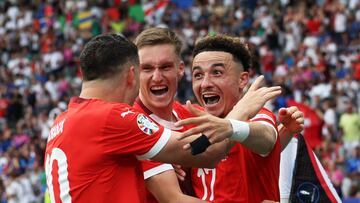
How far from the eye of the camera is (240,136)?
5477mm

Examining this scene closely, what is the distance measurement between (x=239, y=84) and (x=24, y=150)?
15117 mm

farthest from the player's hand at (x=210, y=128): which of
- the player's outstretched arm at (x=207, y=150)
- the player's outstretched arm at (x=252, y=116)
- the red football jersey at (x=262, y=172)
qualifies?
the red football jersey at (x=262, y=172)

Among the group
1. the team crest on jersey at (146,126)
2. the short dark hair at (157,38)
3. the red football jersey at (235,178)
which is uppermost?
the short dark hair at (157,38)

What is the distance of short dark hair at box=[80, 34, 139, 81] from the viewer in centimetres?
552

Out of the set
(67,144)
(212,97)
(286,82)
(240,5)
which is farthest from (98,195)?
(240,5)

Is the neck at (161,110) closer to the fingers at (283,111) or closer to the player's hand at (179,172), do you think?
the player's hand at (179,172)

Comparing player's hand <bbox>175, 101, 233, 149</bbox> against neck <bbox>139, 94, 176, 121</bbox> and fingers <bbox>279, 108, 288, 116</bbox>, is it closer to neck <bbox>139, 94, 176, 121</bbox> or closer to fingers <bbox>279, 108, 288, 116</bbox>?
fingers <bbox>279, 108, 288, 116</bbox>

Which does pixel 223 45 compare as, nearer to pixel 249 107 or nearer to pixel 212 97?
pixel 212 97

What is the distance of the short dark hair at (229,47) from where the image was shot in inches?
251

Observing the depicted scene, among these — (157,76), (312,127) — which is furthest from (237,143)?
(312,127)

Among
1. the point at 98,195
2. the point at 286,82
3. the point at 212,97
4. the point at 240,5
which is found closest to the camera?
the point at 98,195

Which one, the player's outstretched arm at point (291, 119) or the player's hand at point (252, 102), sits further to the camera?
the player's outstretched arm at point (291, 119)

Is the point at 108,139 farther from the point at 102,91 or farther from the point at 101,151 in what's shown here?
the point at 102,91

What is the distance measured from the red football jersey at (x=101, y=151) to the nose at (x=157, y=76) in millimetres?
905
